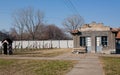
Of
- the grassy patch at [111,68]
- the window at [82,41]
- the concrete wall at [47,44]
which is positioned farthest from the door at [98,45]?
the concrete wall at [47,44]

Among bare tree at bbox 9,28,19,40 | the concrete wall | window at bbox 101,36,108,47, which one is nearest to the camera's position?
window at bbox 101,36,108,47

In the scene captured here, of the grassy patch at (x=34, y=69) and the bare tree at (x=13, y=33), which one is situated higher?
the bare tree at (x=13, y=33)

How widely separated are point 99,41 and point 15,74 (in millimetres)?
25868

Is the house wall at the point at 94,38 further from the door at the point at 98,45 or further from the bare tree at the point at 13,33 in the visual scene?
the bare tree at the point at 13,33

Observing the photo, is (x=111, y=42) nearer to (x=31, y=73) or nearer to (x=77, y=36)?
(x=77, y=36)

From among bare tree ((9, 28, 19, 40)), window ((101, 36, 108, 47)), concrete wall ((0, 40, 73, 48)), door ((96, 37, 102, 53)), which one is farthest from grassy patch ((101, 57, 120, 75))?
bare tree ((9, 28, 19, 40))

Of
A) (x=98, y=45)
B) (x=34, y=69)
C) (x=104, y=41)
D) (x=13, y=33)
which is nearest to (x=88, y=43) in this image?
(x=98, y=45)

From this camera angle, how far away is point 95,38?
39.6 metres

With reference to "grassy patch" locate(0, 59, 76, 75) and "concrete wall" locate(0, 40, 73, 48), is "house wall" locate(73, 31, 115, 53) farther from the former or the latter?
"concrete wall" locate(0, 40, 73, 48)

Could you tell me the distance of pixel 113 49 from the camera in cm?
3847

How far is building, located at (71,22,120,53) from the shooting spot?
1527 inches

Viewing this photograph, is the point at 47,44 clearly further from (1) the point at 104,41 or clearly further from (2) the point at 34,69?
(2) the point at 34,69

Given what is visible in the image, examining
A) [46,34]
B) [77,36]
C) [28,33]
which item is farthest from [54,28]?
[77,36]

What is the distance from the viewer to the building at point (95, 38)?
127 feet
